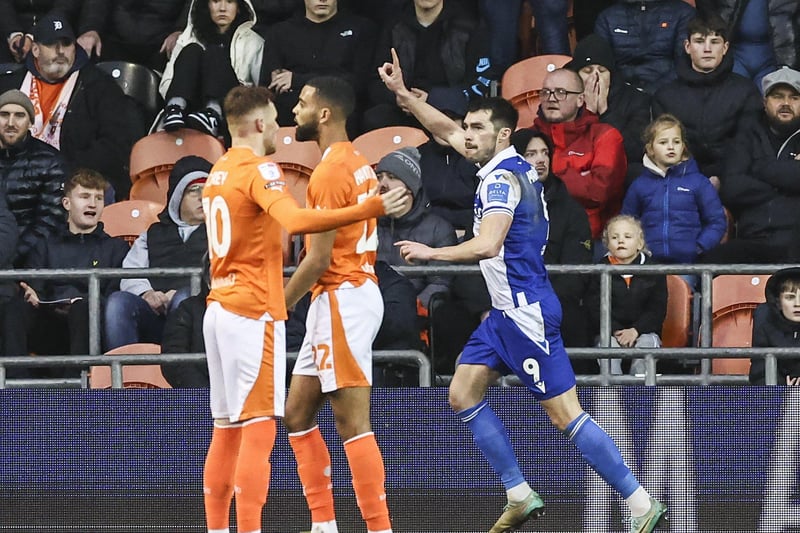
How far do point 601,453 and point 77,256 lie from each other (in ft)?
15.1

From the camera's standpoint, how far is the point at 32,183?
42.3 ft

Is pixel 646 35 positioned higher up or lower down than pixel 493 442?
higher up

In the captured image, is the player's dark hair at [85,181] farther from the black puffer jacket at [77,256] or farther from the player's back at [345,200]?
the player's back at [345,200]

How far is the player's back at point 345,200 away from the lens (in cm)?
855

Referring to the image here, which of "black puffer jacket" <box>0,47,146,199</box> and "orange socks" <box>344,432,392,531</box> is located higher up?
"black puffer jacket" <box>0,47,146,199</box>

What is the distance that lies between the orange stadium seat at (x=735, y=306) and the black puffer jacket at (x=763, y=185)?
1.62ft

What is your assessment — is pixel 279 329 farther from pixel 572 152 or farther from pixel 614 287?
pixel 572 152

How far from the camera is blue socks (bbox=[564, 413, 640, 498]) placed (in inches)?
352

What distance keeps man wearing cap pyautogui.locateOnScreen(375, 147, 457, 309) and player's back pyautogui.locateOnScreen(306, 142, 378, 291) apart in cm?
277

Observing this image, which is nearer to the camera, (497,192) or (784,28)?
(497,192)

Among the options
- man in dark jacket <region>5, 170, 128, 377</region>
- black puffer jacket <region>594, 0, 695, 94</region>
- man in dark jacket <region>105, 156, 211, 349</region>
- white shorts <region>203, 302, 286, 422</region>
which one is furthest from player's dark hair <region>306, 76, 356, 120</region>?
black puffer jacket <region>594, 0, 695, 94</region>

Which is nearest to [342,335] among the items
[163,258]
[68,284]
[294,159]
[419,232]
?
[419,232]

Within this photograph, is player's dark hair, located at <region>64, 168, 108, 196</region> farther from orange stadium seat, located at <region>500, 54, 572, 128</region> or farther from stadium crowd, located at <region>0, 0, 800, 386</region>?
orange stadium seat, located at <region>500, 54, 572, 128</region>

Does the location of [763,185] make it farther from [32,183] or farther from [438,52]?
[32,183]
